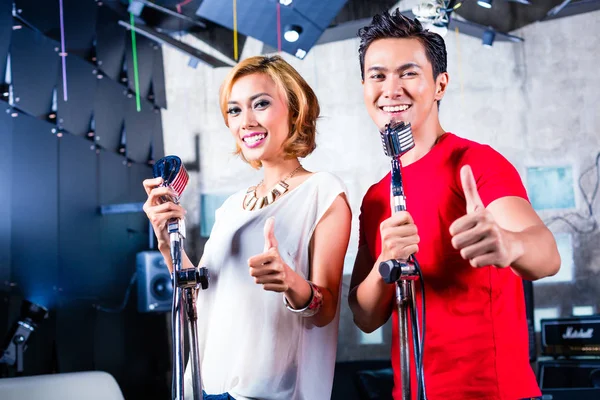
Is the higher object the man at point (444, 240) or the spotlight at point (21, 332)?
the man at point (444, 240)

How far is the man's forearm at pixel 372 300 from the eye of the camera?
143 centimetres

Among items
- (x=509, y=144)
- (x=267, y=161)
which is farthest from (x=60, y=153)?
(x=509, y=144)

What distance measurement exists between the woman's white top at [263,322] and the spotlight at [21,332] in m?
2.55

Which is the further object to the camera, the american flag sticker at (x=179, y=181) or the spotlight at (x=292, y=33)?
the spotlight at (x=292, y=33)

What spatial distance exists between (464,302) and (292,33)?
13.0 feet

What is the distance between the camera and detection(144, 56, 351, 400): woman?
146cm

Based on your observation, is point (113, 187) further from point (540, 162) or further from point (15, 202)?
point (540, 162)

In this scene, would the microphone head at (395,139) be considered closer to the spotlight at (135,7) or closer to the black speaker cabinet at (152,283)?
the black speaker cabinet at (152,283)

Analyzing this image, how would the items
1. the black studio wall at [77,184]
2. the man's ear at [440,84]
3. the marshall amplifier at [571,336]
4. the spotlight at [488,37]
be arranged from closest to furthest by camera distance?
the man's ear at [440,84]
the marshall amplifier at [571,336]
the black studio wall at [77,184]
the spotlight at [488,37]

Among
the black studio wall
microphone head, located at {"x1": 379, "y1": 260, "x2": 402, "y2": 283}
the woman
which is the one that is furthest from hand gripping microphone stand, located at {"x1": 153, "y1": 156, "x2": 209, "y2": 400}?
the black studio wall

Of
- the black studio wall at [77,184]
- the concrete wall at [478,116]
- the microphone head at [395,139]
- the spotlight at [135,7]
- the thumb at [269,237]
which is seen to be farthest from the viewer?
the concrete wall at [478,116]

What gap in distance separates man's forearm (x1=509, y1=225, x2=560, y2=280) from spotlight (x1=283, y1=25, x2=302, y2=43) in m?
4.02

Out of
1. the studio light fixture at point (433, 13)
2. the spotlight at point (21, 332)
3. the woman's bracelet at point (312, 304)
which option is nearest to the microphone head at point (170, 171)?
the woman's bracelet at point (312, 304)

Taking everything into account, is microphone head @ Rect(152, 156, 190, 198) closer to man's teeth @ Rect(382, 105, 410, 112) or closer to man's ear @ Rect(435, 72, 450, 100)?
man's teeth @ Rect(382, 105, 410, 112)
